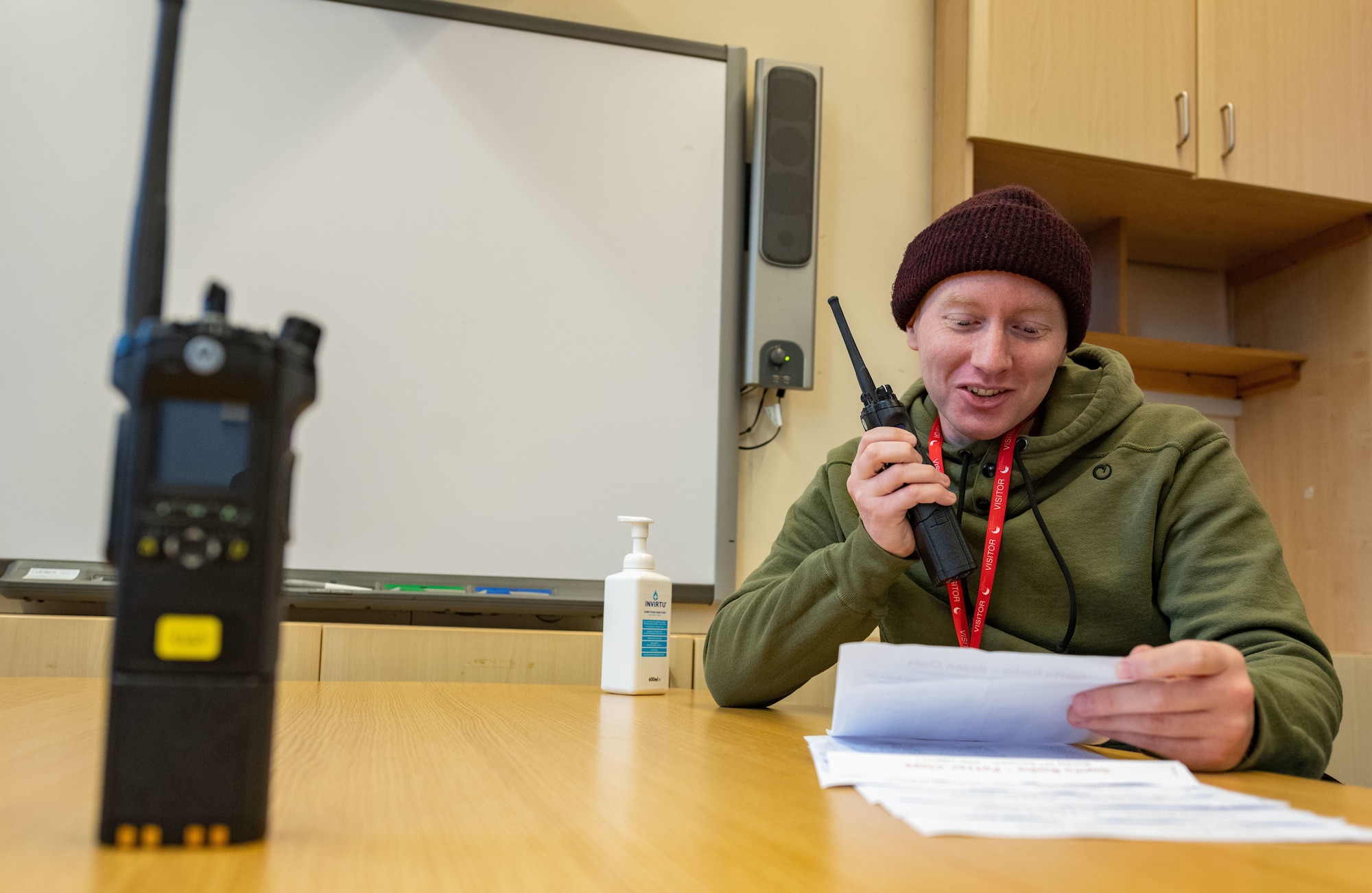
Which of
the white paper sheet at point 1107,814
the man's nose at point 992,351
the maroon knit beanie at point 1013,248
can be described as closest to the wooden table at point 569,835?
the white paper sheet at point 1107,814

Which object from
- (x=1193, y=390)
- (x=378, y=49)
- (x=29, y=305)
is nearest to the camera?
(x=29, y=305)

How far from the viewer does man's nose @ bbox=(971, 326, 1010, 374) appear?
1.08 metres

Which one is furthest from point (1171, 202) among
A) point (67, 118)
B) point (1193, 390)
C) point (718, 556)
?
point (67, 118)

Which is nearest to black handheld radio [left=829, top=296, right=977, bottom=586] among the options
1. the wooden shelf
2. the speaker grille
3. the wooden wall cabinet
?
the speaker grille

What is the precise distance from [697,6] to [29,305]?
59.9 inches

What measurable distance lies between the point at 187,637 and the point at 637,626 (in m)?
0.85

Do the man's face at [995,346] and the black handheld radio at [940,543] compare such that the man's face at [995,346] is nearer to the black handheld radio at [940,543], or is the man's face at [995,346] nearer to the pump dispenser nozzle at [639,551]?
the black handheld radio at [940,543]

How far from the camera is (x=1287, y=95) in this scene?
90.0 inches

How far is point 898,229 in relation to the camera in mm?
2330

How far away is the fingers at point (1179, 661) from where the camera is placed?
0.62m

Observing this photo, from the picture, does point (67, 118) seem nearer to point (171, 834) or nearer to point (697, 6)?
point (697, 6)

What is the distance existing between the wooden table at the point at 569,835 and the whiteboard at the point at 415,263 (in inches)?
49.6

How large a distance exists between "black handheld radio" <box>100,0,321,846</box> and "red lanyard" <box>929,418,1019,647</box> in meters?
0.81

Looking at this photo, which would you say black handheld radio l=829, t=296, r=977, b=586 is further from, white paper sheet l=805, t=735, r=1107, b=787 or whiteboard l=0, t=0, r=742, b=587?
whiteboard l=0, t=0, r=742, b=587
